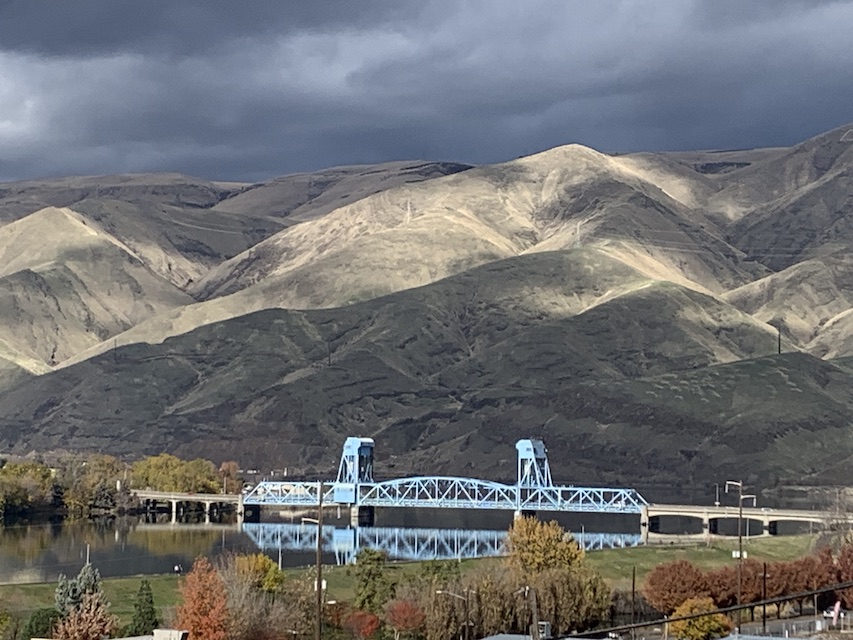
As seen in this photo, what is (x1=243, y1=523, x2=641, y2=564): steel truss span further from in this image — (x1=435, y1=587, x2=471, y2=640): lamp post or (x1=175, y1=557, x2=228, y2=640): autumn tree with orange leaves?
(x1=175, y1=557, x2=228, y2=640): autumn tree with orange leaves

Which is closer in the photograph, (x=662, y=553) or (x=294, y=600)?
(x=294, y=600)

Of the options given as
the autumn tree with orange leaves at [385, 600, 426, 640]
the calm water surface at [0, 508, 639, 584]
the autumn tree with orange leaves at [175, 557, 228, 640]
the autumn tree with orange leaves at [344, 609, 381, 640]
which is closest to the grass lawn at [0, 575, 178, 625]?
the autumn tree with orange leaves at [344, 609, 381, 640]

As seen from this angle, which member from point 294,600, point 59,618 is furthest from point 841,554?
point 59,618

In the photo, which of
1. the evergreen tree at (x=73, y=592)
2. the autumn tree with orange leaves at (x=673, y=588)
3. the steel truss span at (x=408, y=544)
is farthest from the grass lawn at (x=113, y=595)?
the steel truss span at (x=408, y=544)

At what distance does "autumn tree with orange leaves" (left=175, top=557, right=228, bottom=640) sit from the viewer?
281 feet

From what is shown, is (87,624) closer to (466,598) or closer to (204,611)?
(204,611)

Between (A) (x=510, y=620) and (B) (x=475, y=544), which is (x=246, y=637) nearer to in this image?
(A) (x=510, y=620)

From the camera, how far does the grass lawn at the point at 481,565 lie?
11181cm

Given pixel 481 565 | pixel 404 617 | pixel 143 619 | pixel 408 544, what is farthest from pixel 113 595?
pixel 408 544

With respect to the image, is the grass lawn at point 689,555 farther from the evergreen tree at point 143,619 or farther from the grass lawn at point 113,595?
the evergreen tree at point 143,619

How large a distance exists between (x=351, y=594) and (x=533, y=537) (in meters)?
15.4

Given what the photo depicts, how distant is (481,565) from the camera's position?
12912 cm

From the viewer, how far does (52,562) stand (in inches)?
6014

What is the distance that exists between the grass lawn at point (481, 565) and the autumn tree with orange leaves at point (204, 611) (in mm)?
12083
